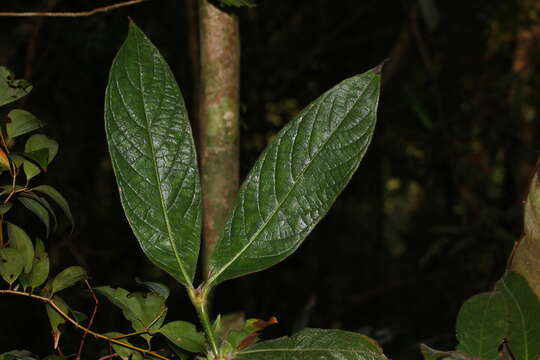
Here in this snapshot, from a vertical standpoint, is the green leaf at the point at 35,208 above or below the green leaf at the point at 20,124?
below

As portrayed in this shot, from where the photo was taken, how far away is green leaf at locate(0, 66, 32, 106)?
1.89ft

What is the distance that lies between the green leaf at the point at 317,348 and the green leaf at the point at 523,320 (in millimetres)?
124

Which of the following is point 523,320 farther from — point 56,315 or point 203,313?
point 56,315

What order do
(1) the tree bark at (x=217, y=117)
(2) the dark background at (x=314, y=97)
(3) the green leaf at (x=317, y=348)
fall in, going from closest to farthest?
(3) the green leaf at (x=317, y=348)
(1) the tree bark at (x=217, y=117)
(2) the dark background at (x=314, y=97)

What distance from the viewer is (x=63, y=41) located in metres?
2.12

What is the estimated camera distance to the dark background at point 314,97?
2.23 m

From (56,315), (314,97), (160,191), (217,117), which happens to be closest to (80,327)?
(56,315)

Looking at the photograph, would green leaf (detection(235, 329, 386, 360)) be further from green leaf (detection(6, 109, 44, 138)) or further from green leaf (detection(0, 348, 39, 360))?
green leaf (detection(6, 109, 44, 138))

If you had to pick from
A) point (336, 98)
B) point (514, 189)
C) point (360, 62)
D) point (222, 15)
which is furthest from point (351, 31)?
point (336, 98)

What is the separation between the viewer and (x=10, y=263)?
1.75 ft

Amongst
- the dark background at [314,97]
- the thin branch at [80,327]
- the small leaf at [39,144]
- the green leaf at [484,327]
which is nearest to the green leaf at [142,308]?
the thin branch at [80,327]

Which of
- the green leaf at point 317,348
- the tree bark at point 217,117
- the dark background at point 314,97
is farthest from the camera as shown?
the dark background at point 314,97

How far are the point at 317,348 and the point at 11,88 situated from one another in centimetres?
35

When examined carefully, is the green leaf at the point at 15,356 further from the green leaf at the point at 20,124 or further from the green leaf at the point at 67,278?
the green leaf at the point at 20,124
